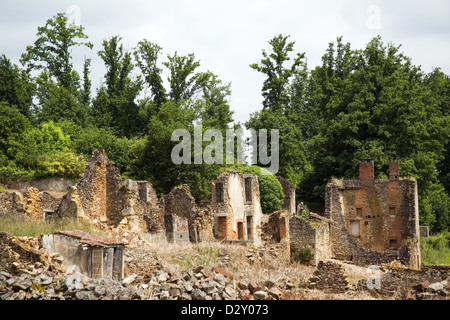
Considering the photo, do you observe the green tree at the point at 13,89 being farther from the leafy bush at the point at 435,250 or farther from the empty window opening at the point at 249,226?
the leafy bush at the point at 435,250

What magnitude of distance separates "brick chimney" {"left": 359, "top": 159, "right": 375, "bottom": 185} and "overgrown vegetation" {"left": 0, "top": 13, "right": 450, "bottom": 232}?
2.29m

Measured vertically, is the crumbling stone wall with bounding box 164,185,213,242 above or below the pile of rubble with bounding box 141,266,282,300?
above

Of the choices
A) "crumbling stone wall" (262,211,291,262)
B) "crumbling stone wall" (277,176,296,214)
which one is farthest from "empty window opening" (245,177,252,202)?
"crumbling stone wall" (277,176,296,214)

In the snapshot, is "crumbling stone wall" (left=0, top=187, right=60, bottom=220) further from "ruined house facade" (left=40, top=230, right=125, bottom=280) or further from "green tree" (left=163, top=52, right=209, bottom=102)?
"green tree" (left=163, top=52, right=209, bottom=102)

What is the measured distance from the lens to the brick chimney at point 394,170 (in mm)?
39344

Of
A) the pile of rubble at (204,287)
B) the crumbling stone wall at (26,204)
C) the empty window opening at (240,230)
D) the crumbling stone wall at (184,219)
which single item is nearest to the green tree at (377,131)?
the empty window opening at (240,230)

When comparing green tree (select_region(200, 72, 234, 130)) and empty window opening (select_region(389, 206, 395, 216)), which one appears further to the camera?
green tree (select_region(200, 72, 234, 130))

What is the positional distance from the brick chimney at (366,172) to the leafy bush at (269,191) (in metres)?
5.32

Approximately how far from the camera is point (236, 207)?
33.7 m

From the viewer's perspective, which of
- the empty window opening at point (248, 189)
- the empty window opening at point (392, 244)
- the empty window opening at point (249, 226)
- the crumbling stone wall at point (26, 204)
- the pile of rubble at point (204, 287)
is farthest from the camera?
the empty window opening at point (392, 244)

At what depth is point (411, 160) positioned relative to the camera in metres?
43.3

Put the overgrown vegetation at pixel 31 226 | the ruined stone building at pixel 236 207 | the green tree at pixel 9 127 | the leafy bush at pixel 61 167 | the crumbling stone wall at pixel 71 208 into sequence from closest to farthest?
1. the overgrown vegetation at pixel 31 226
2. the crumbling stone wall at pixel 71 208
3. the ruined stone building at pixel 236 207
4. the leafy bush at pixel 61 167
5. the green tree at pixel 9 127

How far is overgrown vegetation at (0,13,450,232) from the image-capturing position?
43.2 metres

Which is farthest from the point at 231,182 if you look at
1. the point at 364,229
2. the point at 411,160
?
the point at 411,160
